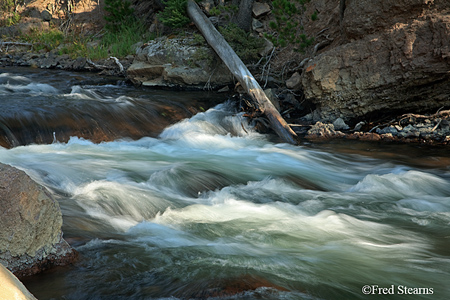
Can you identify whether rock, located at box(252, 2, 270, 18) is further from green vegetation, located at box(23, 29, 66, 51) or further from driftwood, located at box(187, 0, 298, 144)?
green vegetation, located at box(23, 29, 66, 51)

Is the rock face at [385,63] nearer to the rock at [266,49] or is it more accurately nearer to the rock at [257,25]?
the rock at [266,49]

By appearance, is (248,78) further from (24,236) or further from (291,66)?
(24,236)

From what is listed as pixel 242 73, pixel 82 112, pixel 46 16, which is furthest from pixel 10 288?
pixel 46 16

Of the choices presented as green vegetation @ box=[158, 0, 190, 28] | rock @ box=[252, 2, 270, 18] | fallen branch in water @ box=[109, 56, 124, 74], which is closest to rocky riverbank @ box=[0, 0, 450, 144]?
rock @ box=[252, 2, 270, 18]

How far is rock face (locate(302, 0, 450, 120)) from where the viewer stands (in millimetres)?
6551

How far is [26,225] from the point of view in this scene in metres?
2.24

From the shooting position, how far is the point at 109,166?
16.4ft

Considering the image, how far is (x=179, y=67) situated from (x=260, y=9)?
2858mm

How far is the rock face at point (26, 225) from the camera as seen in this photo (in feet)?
7.25

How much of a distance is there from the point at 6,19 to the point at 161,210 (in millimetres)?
16248

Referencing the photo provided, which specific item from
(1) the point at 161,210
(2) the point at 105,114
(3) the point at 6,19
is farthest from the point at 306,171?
(3) the point at 6,19

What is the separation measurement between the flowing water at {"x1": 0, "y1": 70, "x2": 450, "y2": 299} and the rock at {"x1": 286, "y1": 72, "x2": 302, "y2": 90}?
1995 millimetres

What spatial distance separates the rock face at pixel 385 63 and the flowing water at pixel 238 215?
3.78 ft

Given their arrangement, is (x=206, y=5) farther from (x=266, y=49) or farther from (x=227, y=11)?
(x=266, y=49)
